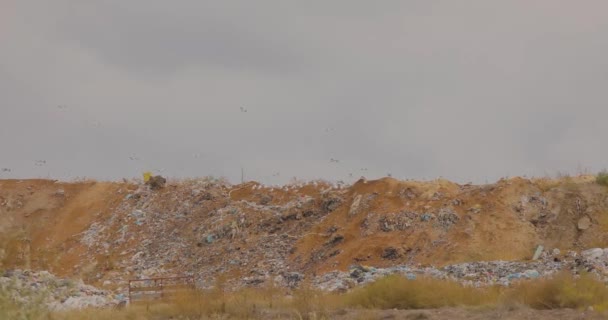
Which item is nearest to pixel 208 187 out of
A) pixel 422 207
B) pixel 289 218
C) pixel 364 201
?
pixel 289 218

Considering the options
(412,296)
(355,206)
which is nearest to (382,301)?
(412,296)

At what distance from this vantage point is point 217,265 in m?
25.4

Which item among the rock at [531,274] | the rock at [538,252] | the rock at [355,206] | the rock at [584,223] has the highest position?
the rock at [355,206]

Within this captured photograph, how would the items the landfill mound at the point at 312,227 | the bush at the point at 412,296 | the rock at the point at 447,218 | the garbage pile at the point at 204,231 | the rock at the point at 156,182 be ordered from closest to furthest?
the bush at the point at 412,296 < the landfill mound at the point at 312,227 < the rock at the point at 447,218 < the garbage pile at the point at 204,231 < the rock at the point at 156,182

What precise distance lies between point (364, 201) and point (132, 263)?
8585mm

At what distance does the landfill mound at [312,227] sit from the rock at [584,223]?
43 millimetres

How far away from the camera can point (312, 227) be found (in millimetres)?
26562

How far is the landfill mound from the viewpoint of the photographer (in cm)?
2264

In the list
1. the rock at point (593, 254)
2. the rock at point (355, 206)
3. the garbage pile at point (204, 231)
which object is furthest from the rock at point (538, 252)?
the garbage pile at point (204, 231)

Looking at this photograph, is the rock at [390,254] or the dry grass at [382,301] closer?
the dry grass at [382,301]

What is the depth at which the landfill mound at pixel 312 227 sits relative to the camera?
22.6m

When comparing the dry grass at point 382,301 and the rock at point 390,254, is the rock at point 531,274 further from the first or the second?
the rock at point 390,254

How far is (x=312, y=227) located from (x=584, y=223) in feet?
29.7

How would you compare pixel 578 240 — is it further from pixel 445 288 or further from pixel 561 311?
pixel 561 311
